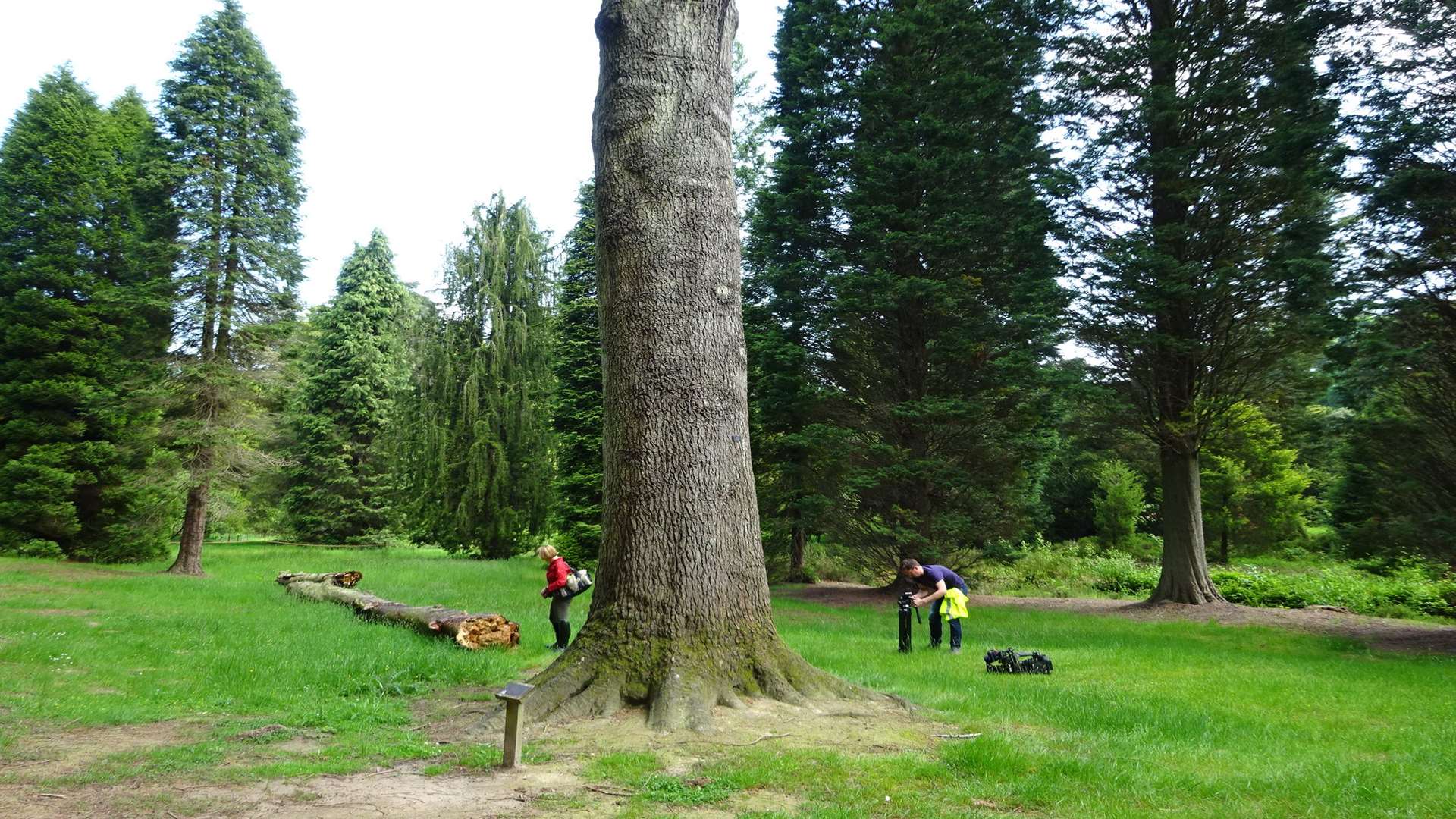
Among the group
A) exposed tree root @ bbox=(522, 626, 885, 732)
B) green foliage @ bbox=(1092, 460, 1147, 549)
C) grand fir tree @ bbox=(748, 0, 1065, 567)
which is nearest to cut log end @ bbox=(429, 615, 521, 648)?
exposed tree root @ bbox=(522, 626, 885, 732)

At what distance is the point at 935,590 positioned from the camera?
10312 millimetres

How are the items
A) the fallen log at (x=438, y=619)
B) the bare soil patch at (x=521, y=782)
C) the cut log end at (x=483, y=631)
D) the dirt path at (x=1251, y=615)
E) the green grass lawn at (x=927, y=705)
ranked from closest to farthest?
the bare soil patch at (x=521, y=782), the green grass lawn at (x=927, y=705), the cut log end at (x=483, y=631), the fallen log at (x=438, y=619), the dirt path at (x=1251, y=615)

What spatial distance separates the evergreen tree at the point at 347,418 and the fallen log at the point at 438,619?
20340 millimetres

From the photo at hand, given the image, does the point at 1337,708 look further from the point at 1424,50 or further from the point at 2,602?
the point at 2,602

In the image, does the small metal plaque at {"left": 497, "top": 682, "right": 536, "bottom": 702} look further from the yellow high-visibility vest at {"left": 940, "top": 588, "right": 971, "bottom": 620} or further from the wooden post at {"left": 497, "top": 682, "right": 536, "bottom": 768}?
the yellow high-visibility vest at {"left": 940, "top": 588, "right": 971, "bottom": 620}

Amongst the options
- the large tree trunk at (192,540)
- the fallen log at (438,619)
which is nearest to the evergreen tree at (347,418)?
the large tree trunk at (192,540)

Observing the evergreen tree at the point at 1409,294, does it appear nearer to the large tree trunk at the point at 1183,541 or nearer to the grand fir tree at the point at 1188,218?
the grand fir tree at the point at 1188,218

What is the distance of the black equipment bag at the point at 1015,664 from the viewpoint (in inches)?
324

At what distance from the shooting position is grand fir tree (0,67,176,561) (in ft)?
66.3

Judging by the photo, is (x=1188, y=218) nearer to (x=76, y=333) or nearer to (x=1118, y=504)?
(x=1118, y=504)

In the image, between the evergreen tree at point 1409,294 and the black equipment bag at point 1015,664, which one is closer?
the black equipment bag at point 1015,664

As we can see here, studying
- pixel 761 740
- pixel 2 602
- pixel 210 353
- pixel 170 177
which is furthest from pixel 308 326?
pixel 761 740

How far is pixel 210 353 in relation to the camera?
64.6 ft

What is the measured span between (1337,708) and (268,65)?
80.4 feet
